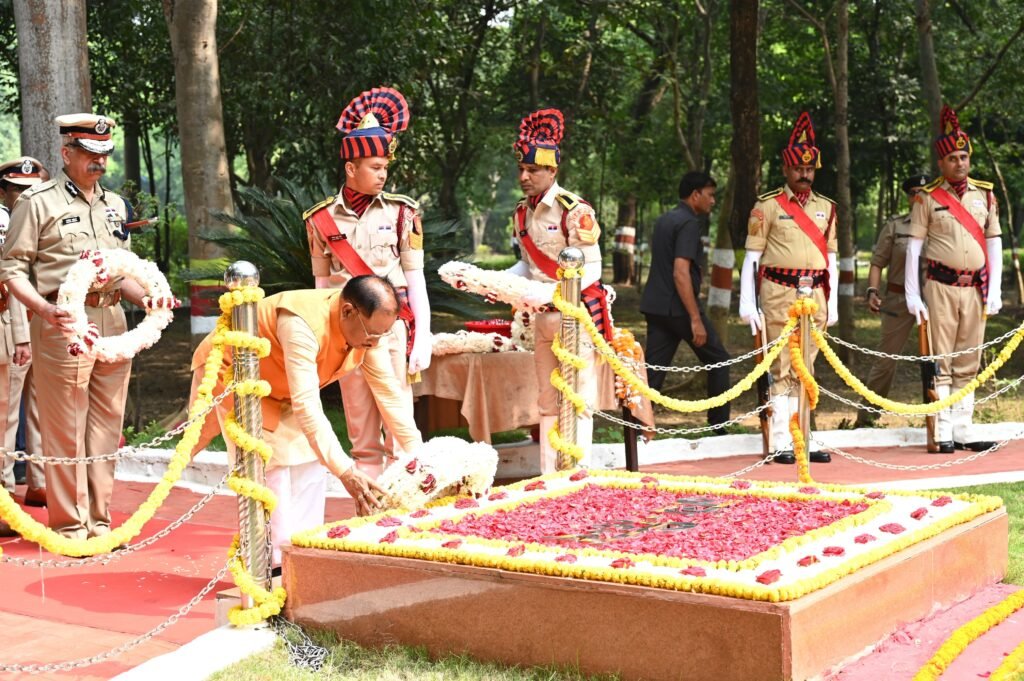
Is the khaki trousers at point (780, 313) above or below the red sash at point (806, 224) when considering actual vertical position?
below

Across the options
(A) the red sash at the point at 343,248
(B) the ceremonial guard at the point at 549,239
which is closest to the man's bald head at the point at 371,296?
(A) the red sash at the point at 343,248

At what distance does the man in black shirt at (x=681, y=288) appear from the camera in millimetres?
9797

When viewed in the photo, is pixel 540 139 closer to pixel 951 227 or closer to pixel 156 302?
pixel 156 302

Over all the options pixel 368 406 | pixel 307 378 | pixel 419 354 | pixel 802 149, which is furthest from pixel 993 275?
pixel 307 378

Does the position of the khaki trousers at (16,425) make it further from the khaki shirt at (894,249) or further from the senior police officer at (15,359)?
the khaki shirt at (894,249)

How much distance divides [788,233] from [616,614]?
5226 millimetres

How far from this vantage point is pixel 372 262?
22.7 ft

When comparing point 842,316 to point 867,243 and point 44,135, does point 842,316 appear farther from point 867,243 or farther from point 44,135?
point 867,243

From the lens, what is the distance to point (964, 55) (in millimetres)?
22516

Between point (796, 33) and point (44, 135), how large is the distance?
16.7 m

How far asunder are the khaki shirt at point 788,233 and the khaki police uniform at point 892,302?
4.59 feet

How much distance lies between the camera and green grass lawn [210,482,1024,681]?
4.64 meters

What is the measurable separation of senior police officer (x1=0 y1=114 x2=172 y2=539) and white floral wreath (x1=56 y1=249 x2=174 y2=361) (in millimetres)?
82

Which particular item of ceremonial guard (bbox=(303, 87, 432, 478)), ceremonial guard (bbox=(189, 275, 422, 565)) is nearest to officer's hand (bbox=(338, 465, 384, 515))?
ceremonial guard (bbox=(189, 275, 422, 565))
